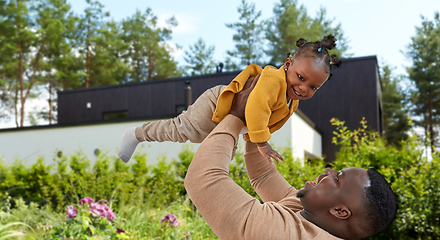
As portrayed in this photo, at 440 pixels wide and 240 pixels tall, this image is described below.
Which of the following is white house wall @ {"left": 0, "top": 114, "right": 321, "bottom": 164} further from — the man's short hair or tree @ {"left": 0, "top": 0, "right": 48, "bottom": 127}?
tree @ {"left": 0, "top": 0, "right": 48, "bottom": 127}

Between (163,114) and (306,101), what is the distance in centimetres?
477

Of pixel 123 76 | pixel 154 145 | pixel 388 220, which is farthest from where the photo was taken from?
pixel 123 76

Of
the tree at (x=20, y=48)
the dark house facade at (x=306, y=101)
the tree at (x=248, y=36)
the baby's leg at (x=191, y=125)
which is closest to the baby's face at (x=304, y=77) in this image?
the baby's leg at (x=191, y=125)

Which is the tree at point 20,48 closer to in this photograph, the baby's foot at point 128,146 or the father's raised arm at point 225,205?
the baby's foot at point 128,146

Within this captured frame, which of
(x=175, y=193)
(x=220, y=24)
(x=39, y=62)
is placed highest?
(x=220, y=24)

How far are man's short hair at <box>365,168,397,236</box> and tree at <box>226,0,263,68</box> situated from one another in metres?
20.9

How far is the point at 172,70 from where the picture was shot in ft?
74.1

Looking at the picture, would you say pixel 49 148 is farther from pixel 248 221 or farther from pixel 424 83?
pixel 424 83

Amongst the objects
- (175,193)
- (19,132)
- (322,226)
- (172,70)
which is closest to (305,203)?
(322,226)

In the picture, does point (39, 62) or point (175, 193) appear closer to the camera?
point (175, 193)

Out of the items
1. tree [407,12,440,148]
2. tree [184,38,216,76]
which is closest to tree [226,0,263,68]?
tree [184,38,216,76]

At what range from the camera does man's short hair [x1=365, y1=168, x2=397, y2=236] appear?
3.91ft

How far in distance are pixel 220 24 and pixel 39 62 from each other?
11568 millimetres

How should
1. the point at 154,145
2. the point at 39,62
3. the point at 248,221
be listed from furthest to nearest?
the point at 39,62 < the point at 154,145 < the point at 248,221
